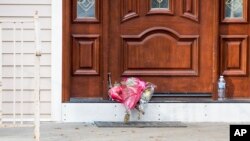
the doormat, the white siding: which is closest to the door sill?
the doormat

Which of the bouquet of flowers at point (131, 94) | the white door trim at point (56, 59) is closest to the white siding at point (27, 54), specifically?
the white door trim at point (56, 59)

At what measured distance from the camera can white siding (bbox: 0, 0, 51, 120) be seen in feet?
32.8

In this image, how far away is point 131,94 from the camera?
9.96 metres

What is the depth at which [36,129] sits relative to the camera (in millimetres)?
8211

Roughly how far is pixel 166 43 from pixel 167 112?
0.95 meters

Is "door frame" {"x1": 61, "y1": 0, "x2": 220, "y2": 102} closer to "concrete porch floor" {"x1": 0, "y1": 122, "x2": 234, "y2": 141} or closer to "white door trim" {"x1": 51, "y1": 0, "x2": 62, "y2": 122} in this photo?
"white door trim" {"x1": 51, "y1": 0, "x2": 62, "y2": 122}

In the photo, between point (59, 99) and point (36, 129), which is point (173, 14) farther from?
point (36, 129)

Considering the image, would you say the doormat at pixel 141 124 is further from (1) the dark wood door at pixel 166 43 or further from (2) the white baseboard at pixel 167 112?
(1) the dark wood door at pixel 166 43

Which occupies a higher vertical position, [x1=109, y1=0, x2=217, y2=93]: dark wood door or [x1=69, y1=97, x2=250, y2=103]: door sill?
[x1=109, y1=0, x2=217, y2=93]: dark wood door

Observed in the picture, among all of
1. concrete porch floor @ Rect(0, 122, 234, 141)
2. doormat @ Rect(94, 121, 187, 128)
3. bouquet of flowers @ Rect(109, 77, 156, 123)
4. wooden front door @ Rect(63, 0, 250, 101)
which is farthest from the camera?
wooden front door @ Rect(63, 0, 250, 101)

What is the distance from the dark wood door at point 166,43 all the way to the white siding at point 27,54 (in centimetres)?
89

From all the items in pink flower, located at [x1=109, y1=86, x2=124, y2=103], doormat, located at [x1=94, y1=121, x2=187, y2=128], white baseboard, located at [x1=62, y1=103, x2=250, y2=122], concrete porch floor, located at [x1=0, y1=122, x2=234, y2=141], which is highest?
pink flower, located at [x1=109, y1=86, x2=124, y2=103]

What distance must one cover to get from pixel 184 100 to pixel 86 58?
1.45 metres

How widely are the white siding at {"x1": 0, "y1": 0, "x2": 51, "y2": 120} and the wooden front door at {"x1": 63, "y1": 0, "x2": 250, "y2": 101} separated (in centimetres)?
29
